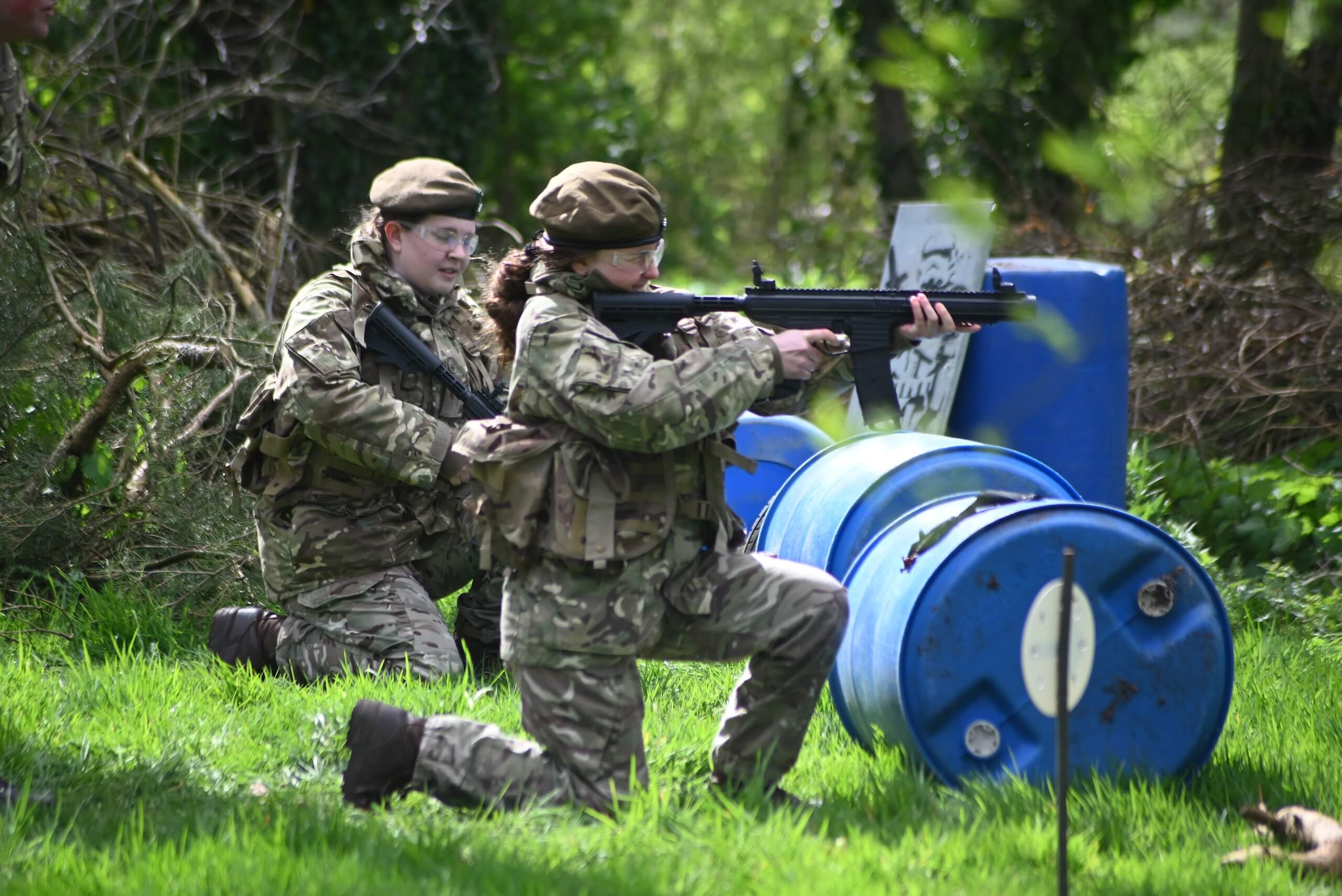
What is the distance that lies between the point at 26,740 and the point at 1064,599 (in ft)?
8.67

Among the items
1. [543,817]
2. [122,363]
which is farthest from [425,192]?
[543,817]

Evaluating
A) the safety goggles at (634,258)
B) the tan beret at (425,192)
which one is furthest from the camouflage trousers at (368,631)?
the safety goggles at (634,258)

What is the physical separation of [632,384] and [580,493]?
0.95ft

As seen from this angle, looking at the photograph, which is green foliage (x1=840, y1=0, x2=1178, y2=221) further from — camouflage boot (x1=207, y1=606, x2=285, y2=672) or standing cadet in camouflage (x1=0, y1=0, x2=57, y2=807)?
standing cadet in camouflage (x1=0, y1=0, x2=57, y2=807)

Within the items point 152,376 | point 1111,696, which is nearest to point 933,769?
point 1111,696

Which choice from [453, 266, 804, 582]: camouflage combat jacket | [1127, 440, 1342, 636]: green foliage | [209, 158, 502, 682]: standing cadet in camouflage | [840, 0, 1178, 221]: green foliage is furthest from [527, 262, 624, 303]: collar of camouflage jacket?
[840, 0, 1178, 221]: green foliage

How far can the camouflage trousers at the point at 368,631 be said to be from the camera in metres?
4.29

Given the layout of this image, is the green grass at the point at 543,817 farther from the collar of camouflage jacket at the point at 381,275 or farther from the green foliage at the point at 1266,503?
the green foliage at the point at 1266,503

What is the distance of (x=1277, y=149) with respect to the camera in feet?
25.7

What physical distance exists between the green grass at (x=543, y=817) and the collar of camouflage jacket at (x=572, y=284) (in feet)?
3.88

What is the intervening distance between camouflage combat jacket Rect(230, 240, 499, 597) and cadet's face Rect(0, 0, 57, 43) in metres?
1.23

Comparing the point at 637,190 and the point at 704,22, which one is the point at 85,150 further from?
the point at 704,22

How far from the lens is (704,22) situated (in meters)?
24.6

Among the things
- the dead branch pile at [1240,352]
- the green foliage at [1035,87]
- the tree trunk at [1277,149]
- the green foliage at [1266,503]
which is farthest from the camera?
the green foliage at [1035,87]
